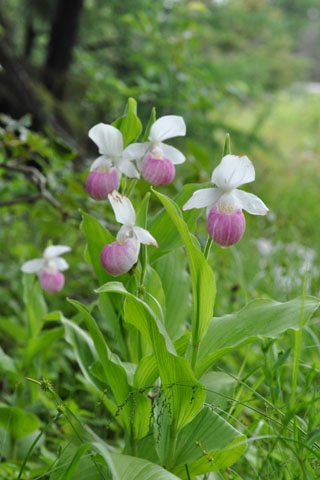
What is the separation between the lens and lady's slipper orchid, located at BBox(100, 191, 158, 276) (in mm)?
645

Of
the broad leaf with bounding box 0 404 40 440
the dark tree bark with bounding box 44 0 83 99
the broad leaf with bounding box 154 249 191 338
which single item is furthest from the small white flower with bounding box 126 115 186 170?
the dark tree bark with bounding box 44 0 83 99

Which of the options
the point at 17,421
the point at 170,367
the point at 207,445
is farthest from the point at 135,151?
the point at 17,421

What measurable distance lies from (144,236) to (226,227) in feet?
0.43

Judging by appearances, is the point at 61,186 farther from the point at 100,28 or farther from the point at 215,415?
the point at 100,28

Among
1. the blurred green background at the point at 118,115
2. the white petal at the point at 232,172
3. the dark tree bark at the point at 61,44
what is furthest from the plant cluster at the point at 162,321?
the dark tree bark at the point at 61,44

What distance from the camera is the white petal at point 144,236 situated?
2.18 feet

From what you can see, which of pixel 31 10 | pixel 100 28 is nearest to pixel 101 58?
pixel 100 28

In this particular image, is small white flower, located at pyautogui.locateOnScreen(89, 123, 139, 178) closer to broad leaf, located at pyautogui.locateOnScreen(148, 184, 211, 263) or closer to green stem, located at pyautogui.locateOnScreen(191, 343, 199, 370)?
broad leaf, located at pyautogui.locateOnScreen(148, 184, 211, 263)

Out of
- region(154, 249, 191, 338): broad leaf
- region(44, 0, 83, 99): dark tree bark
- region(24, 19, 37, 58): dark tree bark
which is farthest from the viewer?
region(24, 19, 37, 58): dark tree bark

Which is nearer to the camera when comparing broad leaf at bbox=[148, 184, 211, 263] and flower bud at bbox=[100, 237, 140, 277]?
flower bud at bbox=[100, 237, 140, 277]

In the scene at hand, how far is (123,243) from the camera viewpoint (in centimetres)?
66

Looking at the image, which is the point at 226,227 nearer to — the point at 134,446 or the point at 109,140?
the point at 109,140

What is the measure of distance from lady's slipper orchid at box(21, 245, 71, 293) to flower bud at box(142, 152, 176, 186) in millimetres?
382

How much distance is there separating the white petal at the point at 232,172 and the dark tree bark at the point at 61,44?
278cm
